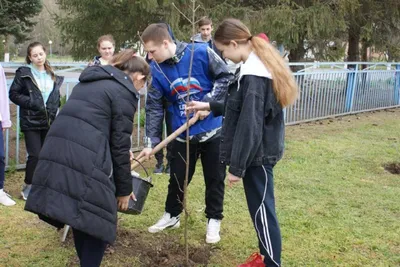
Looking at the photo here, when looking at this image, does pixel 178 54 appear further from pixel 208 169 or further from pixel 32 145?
pixel 32 145

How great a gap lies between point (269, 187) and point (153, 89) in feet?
4.17

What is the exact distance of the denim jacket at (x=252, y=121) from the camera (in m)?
2.66

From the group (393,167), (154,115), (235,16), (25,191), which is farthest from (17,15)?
(154,115)

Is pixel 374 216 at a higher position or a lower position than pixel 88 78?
lower

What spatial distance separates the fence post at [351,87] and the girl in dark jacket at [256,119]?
28.6 ft

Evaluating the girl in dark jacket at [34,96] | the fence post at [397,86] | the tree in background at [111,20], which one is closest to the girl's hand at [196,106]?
the girl in dark jacket at [34,96]

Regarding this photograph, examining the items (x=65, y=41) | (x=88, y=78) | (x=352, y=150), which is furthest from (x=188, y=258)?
(x=65, y=41)

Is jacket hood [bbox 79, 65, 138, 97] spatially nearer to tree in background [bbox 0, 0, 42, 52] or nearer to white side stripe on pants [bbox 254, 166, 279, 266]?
white side stripe on pants [bbox 254, 166, 279, 266]

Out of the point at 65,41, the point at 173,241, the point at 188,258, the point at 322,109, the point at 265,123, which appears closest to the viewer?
the point at 265,123

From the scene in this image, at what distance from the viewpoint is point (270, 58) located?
2684 millimetres

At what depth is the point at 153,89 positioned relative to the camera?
3.62 m

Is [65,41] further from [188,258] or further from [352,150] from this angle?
[188,258]

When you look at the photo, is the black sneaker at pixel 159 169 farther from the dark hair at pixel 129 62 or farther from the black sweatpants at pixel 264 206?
the dark hair at pixel 129 62

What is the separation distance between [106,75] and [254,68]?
0.86 m
